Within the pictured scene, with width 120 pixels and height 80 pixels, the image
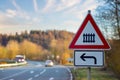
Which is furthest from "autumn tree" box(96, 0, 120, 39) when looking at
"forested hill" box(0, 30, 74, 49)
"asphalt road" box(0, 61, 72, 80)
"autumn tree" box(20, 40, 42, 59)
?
"forested hill" box(0, 30, 74, 49)

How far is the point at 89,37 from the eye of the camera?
8.58m

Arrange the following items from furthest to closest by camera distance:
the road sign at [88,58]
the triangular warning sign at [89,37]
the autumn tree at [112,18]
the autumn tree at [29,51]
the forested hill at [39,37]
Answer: the forested hill at [39,37] < the autumn tree at [29,51] < the autumn tree at [112,18] < the triangular warning sign at [89,37] < the road sign at [88,58]

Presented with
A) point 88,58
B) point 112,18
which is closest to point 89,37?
point 88,58

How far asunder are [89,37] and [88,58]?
46cm

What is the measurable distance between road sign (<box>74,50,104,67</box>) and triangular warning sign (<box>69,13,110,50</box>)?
11cm

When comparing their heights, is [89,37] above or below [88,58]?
above

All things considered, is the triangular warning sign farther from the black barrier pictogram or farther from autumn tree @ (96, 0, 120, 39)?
autumn tree @ (96, 0, 120, 39)

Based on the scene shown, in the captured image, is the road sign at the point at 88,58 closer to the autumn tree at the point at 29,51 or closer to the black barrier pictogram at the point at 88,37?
the black barrier pictogram at the point at 88,37

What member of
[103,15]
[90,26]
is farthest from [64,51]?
[90,26]

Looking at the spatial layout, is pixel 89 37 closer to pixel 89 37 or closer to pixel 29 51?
pixel 89 37

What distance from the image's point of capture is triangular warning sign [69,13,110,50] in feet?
28.2

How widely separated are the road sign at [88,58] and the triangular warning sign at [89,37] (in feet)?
0.37

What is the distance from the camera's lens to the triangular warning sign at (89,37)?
28.2 ft

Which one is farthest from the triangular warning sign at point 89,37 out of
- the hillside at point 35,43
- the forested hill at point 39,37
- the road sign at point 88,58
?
the forested hill at point 39,37
